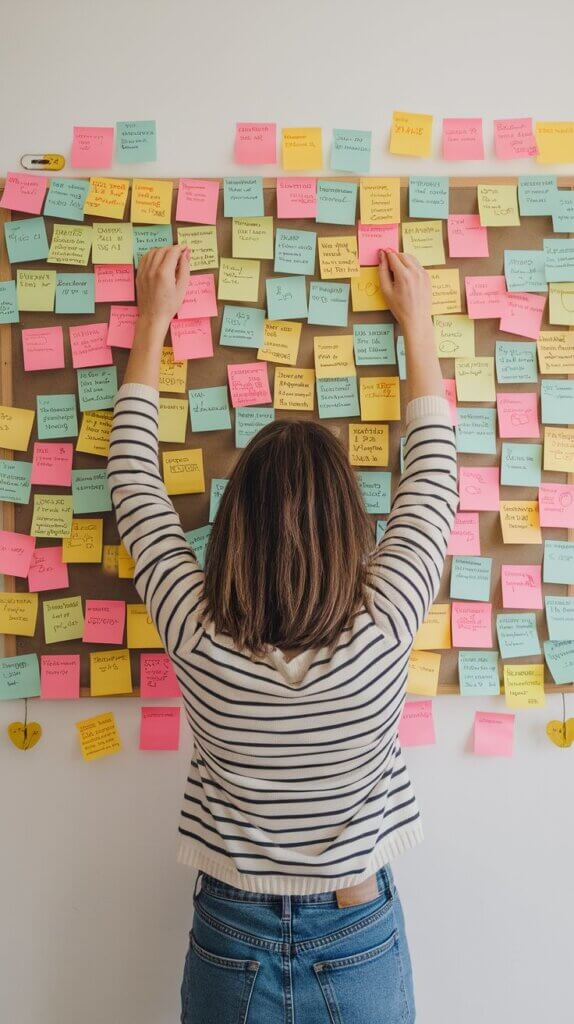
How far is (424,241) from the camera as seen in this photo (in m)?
1.47

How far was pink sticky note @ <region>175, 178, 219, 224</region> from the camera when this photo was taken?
4.77 ft

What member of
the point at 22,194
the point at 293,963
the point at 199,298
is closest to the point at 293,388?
the point at 199,298

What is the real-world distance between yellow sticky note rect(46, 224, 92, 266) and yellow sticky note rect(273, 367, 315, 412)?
0.47 metres

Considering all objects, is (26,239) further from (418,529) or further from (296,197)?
(418,529)

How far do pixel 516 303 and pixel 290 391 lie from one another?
0.50 meters


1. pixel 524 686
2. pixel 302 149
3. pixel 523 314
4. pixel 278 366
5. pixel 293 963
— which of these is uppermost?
pixel 302 149

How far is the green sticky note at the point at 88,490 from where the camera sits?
4.83 feet

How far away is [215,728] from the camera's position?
0.99 meters

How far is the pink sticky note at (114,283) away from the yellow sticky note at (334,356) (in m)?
0.40

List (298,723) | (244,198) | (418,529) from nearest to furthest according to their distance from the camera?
(298,723), (418,529), (244,198)

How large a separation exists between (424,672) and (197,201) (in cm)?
107

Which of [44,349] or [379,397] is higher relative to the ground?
[44,349]

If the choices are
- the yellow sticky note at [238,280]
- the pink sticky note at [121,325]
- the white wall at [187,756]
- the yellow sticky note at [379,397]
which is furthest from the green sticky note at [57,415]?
the yellow sticky note at [379,397]

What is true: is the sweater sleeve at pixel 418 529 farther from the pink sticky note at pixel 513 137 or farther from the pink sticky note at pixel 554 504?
the pink sticky note at pixel 513 137
